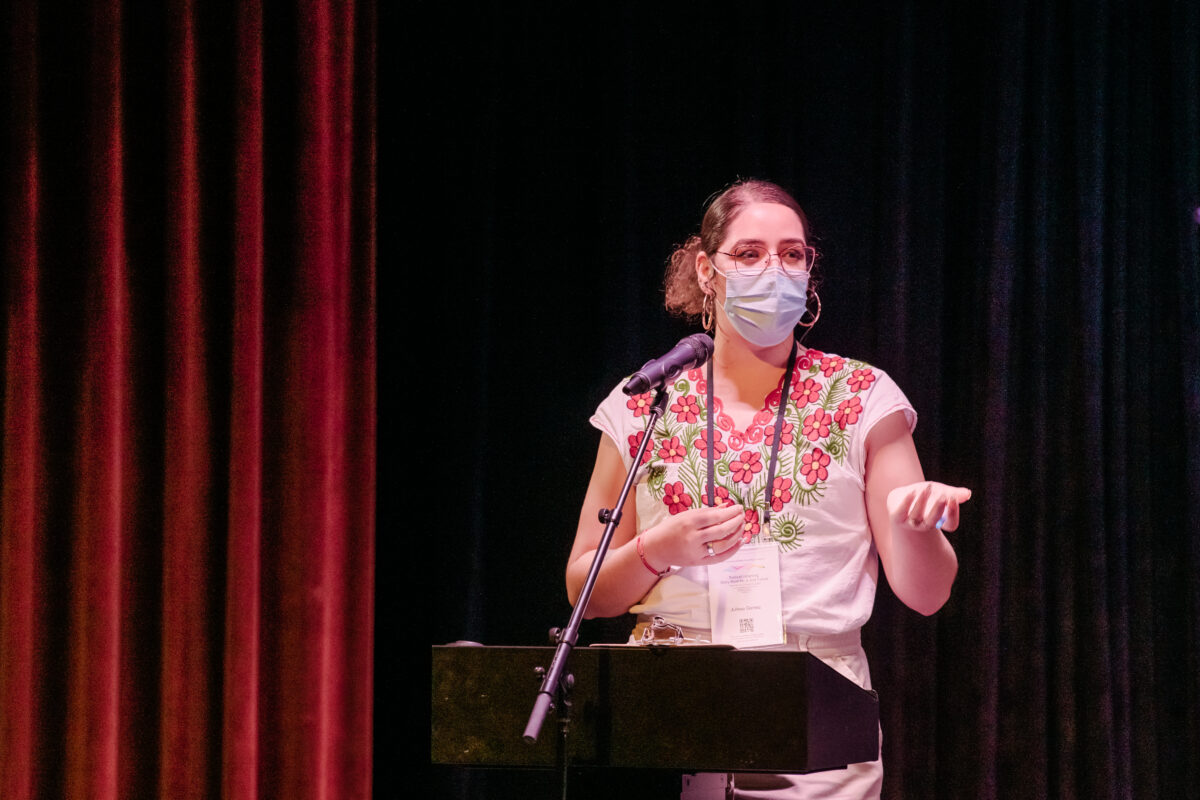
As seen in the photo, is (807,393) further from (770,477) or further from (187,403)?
(187,403)

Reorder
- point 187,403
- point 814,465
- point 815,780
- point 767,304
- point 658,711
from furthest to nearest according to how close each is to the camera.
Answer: point 187,403, point 767,304, point 814,465, point 815,780, point 658,711

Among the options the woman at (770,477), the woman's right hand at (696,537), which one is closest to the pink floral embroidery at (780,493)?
the woman at (770,477)

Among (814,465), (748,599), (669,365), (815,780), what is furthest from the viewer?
(814,465)

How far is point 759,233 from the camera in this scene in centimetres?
218

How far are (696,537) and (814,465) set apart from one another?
16.1 inches

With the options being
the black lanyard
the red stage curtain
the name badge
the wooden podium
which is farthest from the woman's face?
the red stage curtain

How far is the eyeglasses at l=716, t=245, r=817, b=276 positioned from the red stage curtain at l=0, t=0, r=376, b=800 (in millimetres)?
1147

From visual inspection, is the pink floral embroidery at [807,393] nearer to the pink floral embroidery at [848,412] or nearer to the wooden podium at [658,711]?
the pink floral embroidery at [848,412]

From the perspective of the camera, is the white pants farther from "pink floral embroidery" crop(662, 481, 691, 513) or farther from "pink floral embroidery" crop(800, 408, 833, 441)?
"pink floral embroidery" crop(800, 408, 833, 441)

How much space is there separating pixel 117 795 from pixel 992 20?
281cm

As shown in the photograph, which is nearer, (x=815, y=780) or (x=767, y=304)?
(x=815, y=780)

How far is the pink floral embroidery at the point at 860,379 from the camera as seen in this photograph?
208 centimetres

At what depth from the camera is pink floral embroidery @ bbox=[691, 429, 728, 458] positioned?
2.10m

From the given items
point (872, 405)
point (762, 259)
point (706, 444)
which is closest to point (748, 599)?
point (706, 444)
